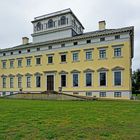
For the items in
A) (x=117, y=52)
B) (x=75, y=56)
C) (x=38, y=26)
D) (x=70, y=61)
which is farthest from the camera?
(x=38, y=26)

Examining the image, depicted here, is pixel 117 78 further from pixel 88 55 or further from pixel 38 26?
pixel 38 26

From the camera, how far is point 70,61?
43344mm

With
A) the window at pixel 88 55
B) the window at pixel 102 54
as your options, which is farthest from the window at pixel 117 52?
the window at pixel 88 55

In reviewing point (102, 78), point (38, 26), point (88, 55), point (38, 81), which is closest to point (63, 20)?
point (38, 26)

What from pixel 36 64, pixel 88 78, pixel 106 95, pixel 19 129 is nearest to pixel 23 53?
pixel 36 64

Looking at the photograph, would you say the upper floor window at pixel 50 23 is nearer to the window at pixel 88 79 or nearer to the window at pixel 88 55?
the window at pixel 88 55

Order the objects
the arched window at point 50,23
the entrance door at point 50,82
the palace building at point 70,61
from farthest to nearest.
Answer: the arched window at point 50,23
the entrance door at point 50,82
the palace building at point 70,61

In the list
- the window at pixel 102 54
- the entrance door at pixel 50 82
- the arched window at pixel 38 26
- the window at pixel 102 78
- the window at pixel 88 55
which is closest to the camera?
the window at pixel 102 78

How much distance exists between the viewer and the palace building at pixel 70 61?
38.4 meters

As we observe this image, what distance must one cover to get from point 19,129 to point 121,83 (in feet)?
104

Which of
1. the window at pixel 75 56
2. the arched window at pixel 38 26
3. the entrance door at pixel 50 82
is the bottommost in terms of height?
the entrance door at pixel 50 82

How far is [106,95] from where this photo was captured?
39.3 metres

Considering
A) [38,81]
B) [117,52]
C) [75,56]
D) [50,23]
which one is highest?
[50,23]

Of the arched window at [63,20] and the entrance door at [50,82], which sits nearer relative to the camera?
the entrance door at [50,82]
